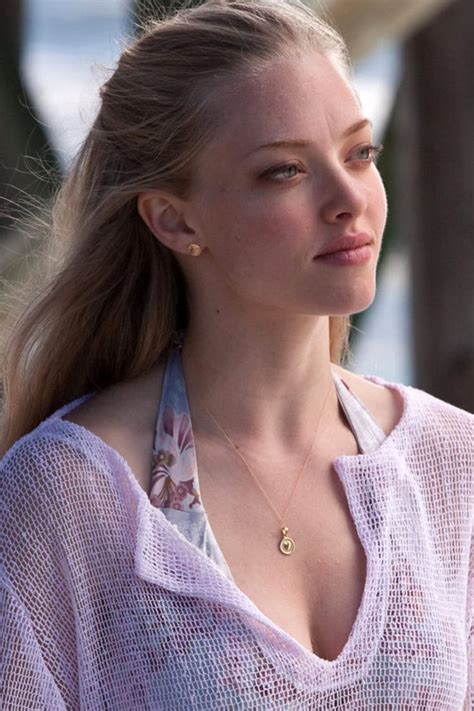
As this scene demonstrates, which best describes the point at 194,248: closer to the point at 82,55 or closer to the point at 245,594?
the point at 245,594

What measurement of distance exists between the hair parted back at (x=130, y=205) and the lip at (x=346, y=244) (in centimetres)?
23

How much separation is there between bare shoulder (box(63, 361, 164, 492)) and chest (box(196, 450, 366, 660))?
0.31ft

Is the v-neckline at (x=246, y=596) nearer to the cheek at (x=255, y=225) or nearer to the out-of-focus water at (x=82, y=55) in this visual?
the cheek at (x=255, y=225)

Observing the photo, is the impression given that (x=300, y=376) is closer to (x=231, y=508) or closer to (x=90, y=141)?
(x=231, y=508)

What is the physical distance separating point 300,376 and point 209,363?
131mm

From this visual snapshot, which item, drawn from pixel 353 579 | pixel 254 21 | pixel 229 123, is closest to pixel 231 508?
pixel 353 579

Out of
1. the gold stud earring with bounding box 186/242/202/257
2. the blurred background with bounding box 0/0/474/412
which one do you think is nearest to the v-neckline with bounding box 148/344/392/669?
the gold stud earring with bounding box 186/242/202/257

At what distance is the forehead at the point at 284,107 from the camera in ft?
6.46

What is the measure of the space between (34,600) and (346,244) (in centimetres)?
62

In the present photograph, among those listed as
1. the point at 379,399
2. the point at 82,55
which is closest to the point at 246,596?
the point at 379,399

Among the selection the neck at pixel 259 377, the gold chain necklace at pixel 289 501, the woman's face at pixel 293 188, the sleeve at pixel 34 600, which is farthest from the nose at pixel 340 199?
the sleeve at pixel 34 600

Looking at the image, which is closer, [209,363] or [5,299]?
[209,363]

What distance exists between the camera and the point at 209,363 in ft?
6.92

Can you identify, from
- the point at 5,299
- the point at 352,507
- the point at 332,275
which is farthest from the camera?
the point at 5,299
